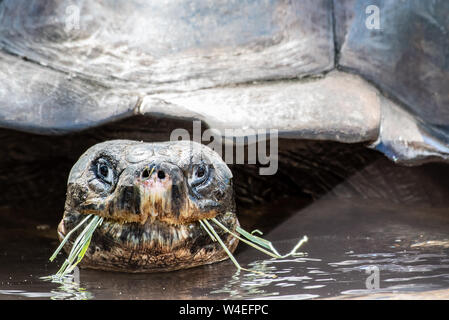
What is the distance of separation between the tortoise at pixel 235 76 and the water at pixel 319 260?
1.03ft

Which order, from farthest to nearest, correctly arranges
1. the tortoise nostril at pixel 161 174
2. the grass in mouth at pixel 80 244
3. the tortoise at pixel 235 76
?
the tortoise at pixel 235 76, the grass in mouth at pixel 80 244, the tortoise nostril at pixel 161 174

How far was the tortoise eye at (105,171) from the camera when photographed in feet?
8.37

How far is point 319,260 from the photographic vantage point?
8.73 ft

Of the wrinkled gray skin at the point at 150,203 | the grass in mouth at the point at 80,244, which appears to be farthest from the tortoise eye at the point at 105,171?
the grass in mouth at the point at 80,244

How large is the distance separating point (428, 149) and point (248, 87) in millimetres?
812

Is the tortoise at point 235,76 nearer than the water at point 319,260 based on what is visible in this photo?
No

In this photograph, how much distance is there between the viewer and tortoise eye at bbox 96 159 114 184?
255cm

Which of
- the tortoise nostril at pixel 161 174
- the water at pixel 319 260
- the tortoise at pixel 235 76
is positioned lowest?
the water at pixel 319 260

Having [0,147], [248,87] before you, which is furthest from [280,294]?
[0,147]

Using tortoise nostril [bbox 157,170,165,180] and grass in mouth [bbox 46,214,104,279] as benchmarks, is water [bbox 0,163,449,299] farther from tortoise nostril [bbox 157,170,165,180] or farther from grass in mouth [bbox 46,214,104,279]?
tortoise nostril [bbox 157,170,165,180]

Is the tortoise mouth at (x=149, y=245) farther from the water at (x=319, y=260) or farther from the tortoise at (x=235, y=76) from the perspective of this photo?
the tortoise at (x=235, y=76)

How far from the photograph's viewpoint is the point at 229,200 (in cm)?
272

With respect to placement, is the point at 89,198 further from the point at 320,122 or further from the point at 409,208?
the point at 409,208

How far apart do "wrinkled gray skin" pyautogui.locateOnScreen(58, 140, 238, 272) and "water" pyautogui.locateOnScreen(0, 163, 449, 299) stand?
70 millimetres
